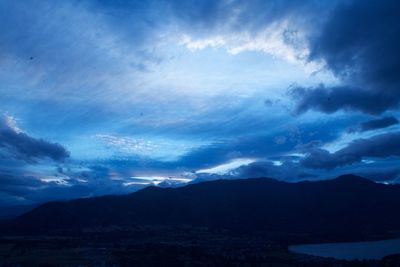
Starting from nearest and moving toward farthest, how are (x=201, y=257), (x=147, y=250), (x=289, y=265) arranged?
(x=289, y=265), (x=201, y=257), (x=147, y=250)

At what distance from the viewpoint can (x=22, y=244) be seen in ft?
443

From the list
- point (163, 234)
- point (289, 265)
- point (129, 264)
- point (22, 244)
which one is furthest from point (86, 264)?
point (163, 234)

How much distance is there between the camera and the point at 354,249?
14712 cm

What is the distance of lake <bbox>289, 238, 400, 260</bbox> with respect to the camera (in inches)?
5007

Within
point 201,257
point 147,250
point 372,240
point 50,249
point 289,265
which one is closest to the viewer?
point 289,265

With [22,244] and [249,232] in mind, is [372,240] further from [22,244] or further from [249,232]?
[22,244]

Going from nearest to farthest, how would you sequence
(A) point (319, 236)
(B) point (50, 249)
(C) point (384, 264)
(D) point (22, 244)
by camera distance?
(C) point (384, 264), (B) point (50, 249), (D) point (22, 244), (A) point (319, 236)

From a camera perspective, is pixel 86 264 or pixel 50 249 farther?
pixel 50 249

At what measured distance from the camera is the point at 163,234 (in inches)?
7047

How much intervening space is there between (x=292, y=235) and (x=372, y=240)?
34444mm

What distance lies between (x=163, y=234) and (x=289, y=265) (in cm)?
9373

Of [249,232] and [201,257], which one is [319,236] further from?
[201,257]

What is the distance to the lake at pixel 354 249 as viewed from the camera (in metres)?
127

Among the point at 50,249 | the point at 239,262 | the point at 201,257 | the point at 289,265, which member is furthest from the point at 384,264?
the point at 50,249
